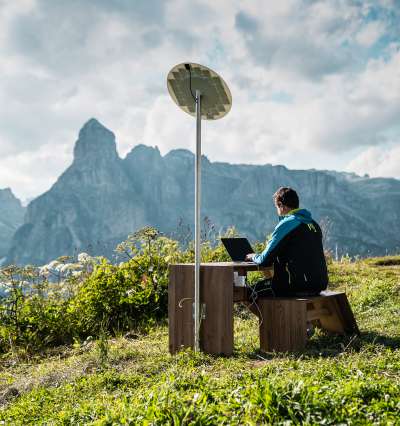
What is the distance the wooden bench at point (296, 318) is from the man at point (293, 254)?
17 cm

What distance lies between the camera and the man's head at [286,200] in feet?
18.6

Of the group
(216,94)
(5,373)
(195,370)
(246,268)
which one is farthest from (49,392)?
(216,94)

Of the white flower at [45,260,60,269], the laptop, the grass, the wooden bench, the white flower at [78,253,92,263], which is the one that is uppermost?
the laptop

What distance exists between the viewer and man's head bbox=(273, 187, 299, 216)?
566cm

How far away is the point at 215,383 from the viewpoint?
3.79 meters

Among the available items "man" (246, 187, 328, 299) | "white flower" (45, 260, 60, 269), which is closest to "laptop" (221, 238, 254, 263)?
"man" (246, 187, 328, 299)

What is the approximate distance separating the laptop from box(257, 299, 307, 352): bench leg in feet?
2.07

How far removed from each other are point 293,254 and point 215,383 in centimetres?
208

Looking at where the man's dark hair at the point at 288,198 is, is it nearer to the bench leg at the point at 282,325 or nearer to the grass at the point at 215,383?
the bench leg at the point at 282,325

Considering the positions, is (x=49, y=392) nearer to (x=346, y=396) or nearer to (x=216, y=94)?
(x=346, y=396)

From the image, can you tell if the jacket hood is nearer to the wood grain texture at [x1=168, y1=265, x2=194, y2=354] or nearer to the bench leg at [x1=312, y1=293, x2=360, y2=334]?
the bench leg at [x1=312, y1=293, x2=360, y2=334]

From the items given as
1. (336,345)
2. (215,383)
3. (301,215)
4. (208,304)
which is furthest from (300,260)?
(215,383)

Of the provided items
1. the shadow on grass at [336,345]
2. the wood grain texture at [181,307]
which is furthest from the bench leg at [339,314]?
the wood grain texture at [181,307]

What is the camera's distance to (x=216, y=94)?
5.65 meters
